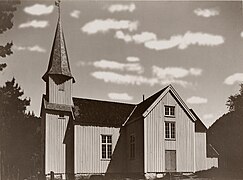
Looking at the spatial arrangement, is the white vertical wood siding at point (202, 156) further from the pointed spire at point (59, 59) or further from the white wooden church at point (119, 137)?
the pointed spire at point (59, 59)

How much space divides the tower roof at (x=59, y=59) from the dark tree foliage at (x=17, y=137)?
0.33 metres

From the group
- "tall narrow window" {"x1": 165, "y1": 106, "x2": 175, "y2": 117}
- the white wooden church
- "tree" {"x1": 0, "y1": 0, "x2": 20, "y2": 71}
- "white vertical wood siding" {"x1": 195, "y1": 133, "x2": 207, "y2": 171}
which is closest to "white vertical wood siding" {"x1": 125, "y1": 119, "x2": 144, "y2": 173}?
the white wooden church

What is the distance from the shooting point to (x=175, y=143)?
4.12m

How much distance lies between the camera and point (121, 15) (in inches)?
163

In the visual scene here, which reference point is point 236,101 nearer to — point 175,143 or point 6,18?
point 175,143

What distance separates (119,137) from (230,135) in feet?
3.47

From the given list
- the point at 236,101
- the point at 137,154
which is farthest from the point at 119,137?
the point at 236,101

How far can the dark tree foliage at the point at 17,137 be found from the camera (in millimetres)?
3902

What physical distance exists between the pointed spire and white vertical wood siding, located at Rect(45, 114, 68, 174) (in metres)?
0.40

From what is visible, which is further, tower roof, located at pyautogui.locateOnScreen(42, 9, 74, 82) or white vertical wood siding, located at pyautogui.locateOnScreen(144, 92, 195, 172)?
white vertical wood siding, located at pyautogui.locateOnScreen(144, 92, 195, 172)

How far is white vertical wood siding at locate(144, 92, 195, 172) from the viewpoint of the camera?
13.5 ft

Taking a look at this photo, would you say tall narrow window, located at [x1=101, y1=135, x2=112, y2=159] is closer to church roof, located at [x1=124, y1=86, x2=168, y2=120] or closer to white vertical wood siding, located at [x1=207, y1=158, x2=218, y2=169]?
church roof, located at [x1=124, y1=86, x2=168, y2=120]

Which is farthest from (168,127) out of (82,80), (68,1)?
(68,1)

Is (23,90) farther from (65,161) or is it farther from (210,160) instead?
(210,160)
